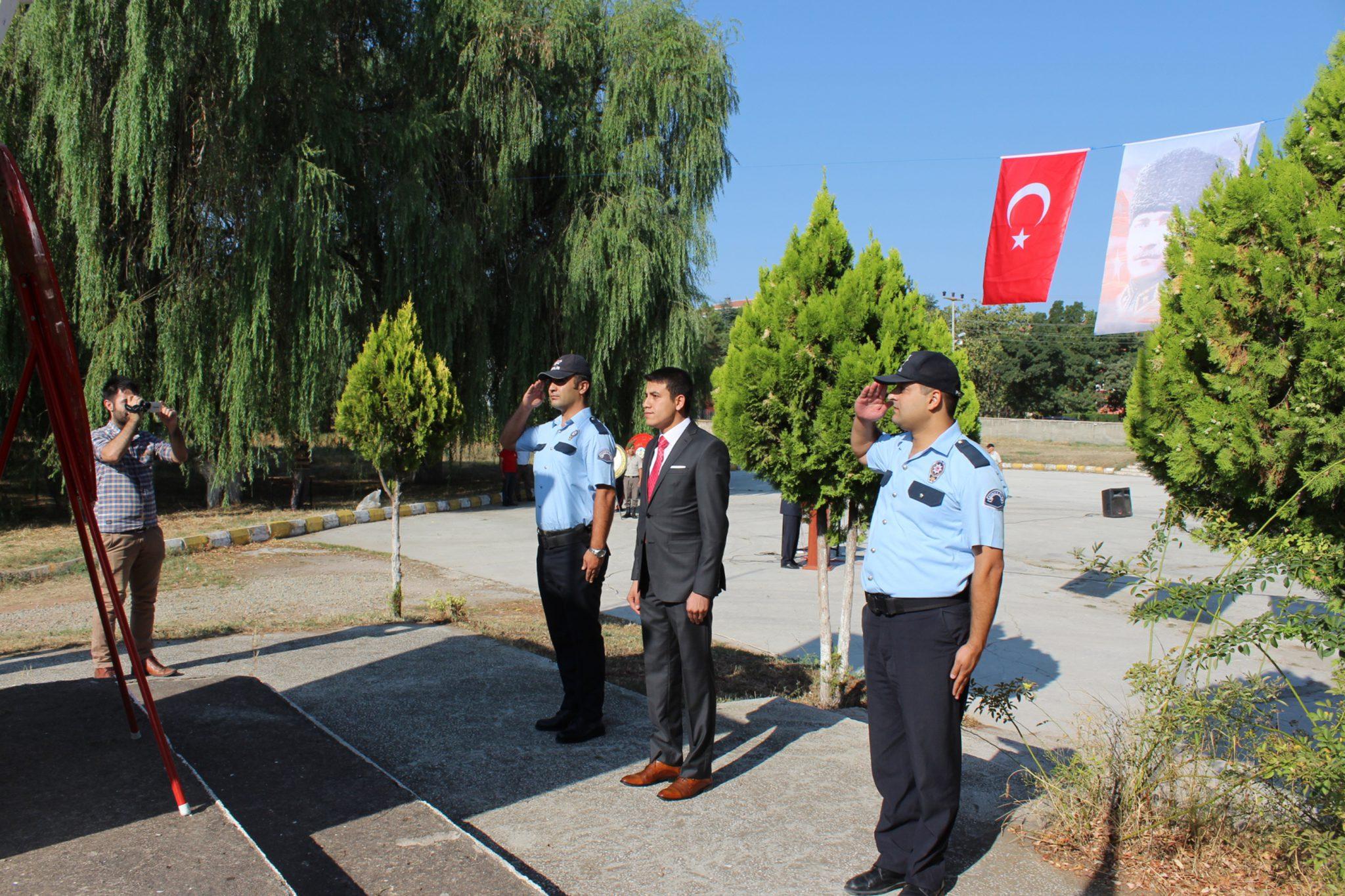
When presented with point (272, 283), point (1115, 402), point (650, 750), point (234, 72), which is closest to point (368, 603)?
point (650, 750)

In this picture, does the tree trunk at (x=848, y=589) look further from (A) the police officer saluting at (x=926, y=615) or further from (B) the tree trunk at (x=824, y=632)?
(A) the police officer saluting at (x=926, y=615)

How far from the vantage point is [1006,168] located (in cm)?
1018

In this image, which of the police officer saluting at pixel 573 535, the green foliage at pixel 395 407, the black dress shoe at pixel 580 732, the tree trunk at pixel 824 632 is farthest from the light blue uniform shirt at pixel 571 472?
the green foliage at pixel 395 407

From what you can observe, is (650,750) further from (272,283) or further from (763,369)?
(272,283)

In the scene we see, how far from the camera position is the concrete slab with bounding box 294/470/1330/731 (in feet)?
26.7

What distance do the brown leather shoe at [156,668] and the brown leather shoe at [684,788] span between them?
3.68 metres

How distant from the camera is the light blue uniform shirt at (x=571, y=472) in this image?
507cm

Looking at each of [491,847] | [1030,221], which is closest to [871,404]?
[491,847]

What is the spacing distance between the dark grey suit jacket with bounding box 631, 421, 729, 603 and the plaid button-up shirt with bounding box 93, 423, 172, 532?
11.3 ft

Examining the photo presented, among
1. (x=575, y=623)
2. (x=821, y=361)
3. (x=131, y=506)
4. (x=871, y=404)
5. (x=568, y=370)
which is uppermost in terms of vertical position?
(x=821, y=361)

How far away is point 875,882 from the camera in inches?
132

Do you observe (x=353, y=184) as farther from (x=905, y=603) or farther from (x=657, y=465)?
(x=905, y=603)

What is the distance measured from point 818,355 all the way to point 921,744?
3262mm

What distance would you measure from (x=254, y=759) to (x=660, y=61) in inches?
745
